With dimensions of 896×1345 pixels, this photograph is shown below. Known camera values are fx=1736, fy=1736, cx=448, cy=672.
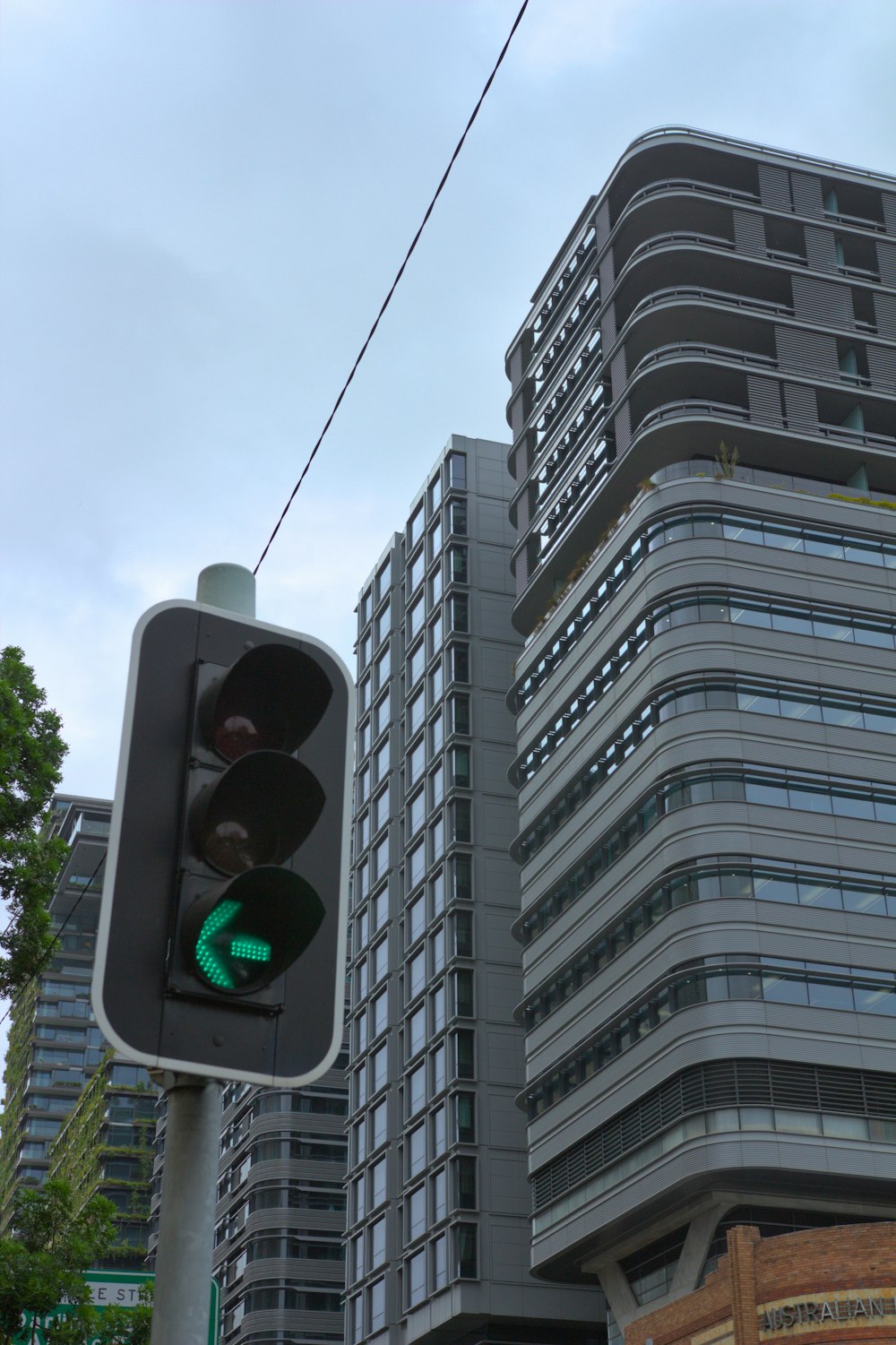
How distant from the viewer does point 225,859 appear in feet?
12.1

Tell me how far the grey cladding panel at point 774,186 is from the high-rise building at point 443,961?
2074cm

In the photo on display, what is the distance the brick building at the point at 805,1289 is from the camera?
3872 centimetres

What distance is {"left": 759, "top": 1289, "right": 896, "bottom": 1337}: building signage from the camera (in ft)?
127

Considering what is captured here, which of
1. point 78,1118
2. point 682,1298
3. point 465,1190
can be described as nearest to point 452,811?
point 465,1190

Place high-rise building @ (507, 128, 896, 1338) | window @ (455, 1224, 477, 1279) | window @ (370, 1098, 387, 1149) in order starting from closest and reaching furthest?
high-rise building @ (507, 128, 896, 1338), window @ (455, 1224, 477, 1279), window @ (370, 1098, 387, 1149)

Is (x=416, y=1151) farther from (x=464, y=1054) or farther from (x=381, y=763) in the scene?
(x=381, y=763)

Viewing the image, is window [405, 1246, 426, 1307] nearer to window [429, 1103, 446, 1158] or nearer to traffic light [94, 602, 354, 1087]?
window [429, 1103, 446, 1158]

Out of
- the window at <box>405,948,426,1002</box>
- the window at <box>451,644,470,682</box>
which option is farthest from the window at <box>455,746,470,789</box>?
the window at <box>405,948,426,1002</box>

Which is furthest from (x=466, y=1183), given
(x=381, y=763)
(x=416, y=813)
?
(x=381, y=763)

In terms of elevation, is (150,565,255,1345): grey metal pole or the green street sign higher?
the green street sign

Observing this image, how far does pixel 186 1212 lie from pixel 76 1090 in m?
135

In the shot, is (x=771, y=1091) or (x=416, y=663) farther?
(x=416, y=663)

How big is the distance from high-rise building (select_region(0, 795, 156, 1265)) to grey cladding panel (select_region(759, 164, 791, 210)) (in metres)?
68.5

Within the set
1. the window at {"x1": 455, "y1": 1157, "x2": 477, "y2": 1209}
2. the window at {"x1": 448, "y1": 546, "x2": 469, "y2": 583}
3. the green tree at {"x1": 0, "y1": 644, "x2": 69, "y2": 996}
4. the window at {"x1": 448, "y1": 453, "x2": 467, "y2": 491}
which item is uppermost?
the window at {"x1": 448, "y1": 453, "x2": 467, "y2": 491}
